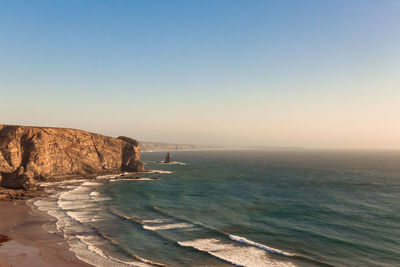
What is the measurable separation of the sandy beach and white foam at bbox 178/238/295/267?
46.3 ft

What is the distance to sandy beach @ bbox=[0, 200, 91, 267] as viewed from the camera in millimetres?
29125

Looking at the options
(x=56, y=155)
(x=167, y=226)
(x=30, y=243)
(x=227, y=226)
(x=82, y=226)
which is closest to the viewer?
(x=30, y=243)

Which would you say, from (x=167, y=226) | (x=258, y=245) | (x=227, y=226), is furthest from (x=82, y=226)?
(x=258, y=245)

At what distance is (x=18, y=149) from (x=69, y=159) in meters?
17.4

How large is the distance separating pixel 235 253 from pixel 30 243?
2672 centimetres

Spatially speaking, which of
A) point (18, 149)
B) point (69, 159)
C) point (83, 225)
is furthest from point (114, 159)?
point (83, 225)

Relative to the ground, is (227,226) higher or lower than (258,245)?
lower

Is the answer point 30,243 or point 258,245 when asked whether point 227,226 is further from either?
point 30,243

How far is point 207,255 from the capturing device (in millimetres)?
31594

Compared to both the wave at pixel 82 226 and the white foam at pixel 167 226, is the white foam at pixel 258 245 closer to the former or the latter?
the white foam at pixel 167 226

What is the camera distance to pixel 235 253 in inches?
1271

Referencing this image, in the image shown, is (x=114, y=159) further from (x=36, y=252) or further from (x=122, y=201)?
(x=36, y=252)

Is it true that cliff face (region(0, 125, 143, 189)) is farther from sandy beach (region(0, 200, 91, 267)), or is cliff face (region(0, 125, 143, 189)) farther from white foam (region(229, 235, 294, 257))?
white foam (region(229, 235, 294, 257))

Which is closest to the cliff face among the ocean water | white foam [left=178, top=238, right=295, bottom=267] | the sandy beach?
the ocean water
